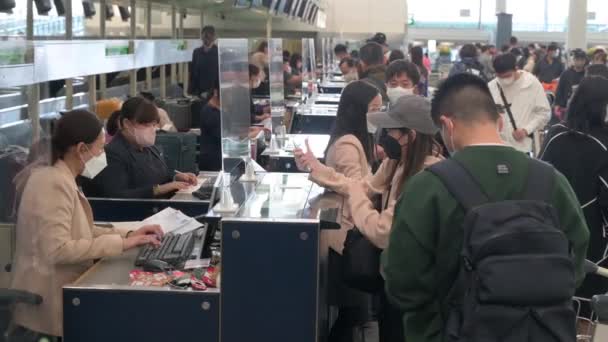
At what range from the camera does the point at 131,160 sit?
15.4 feet

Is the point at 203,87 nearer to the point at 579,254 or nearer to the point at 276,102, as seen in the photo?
the point at 276,102

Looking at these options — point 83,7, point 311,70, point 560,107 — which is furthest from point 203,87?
point 560,107

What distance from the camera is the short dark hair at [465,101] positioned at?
236 cm

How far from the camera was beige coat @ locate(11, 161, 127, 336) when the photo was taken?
9.96ft

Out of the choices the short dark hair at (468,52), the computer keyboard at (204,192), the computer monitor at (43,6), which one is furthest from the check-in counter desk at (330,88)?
the computer keyboard at (204,192)

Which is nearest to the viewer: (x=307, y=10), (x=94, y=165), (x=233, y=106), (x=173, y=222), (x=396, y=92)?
(x=94, y=165)

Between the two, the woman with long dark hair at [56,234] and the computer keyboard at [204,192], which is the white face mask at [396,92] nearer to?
the computer keyboard at [204,192]

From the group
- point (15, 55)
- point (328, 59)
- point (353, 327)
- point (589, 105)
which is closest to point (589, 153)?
point (589, 105)

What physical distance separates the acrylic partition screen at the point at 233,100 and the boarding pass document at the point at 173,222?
29cm

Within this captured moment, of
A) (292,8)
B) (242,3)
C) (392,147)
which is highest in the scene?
(292,8)

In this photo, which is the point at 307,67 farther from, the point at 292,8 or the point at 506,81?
the point at 292,8

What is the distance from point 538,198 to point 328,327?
241 centimetres

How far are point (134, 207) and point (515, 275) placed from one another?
9.14ft

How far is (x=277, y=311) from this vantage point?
3180 mm
